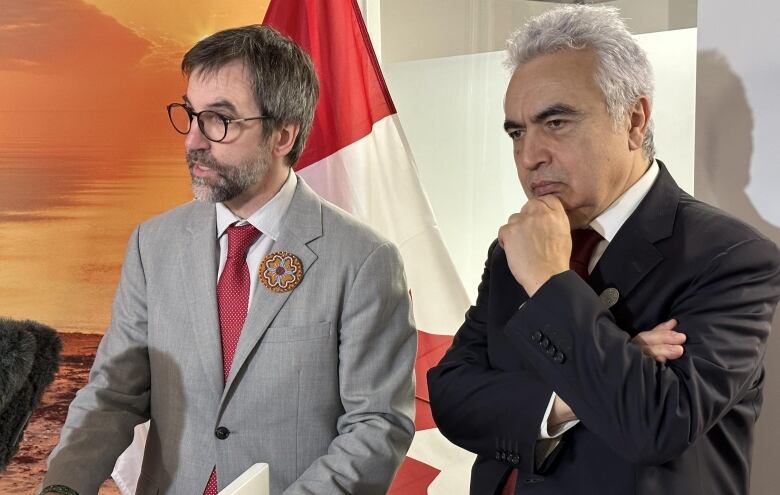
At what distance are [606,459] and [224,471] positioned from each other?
2.60 ft

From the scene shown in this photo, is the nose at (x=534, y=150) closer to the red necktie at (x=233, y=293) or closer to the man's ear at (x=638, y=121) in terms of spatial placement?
the man's ear at (x=638, y=121)

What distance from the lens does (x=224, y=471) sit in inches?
75.1

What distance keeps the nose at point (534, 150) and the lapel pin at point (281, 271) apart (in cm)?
54

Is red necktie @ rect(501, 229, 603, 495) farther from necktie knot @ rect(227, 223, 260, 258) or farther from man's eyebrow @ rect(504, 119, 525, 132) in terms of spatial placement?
necktie knot @ rect(227, 223, 260, 258)

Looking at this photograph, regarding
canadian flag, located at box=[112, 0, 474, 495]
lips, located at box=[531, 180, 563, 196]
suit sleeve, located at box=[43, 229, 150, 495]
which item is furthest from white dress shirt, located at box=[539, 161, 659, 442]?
canadian flag, located at box=[112, 0, 474, 495]

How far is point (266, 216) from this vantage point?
2.04m

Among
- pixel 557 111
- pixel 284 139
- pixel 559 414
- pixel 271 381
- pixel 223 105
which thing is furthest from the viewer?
pixel 284 139

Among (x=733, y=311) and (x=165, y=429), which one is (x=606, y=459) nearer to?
(x=733, y=311)

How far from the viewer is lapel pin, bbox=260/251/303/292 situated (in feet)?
6.37

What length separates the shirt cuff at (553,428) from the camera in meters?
1.68

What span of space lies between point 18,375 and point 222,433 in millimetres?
819

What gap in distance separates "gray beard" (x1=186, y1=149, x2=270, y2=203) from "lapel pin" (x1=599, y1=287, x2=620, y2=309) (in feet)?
2.65

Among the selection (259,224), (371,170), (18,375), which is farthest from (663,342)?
(371,170)

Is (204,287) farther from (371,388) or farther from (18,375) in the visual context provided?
(18,375)
